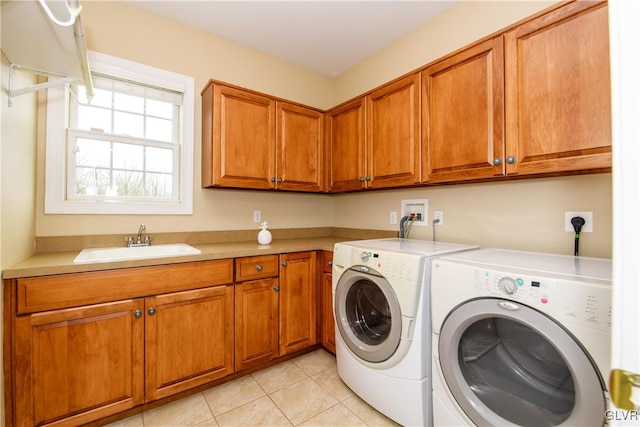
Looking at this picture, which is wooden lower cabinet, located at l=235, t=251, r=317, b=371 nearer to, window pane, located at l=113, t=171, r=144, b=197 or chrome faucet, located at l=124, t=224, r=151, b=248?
chrome faucet, located at l=124, t=224, r=151, b=248

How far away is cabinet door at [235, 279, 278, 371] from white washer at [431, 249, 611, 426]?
1.16 metres

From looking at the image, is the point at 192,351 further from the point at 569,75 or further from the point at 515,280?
the point at 569,75

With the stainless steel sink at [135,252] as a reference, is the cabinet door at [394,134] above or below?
above

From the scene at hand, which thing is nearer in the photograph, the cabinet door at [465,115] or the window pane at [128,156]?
the cabinet door at [465,115]

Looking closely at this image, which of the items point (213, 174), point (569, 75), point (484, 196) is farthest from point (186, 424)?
point (569, 75)

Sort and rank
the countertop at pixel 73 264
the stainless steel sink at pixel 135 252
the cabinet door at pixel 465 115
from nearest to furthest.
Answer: the countertop at pixel 73 264, the cabinet door at pixel 465 115, the stainless steel sink at pixel 135 252

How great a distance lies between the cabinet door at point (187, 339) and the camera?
162 cm

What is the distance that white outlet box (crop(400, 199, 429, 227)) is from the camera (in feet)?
7.35

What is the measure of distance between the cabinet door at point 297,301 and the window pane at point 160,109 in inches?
60.0

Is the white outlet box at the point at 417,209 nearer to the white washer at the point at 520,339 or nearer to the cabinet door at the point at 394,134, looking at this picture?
the cabinet door at the point at 394,134

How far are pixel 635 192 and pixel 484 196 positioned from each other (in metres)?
1.54

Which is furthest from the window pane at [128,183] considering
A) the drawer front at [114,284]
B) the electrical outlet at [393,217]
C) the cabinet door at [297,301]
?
the electrical outlet at [393,217]

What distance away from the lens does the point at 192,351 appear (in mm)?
1742

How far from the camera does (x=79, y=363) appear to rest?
143 centimetres
